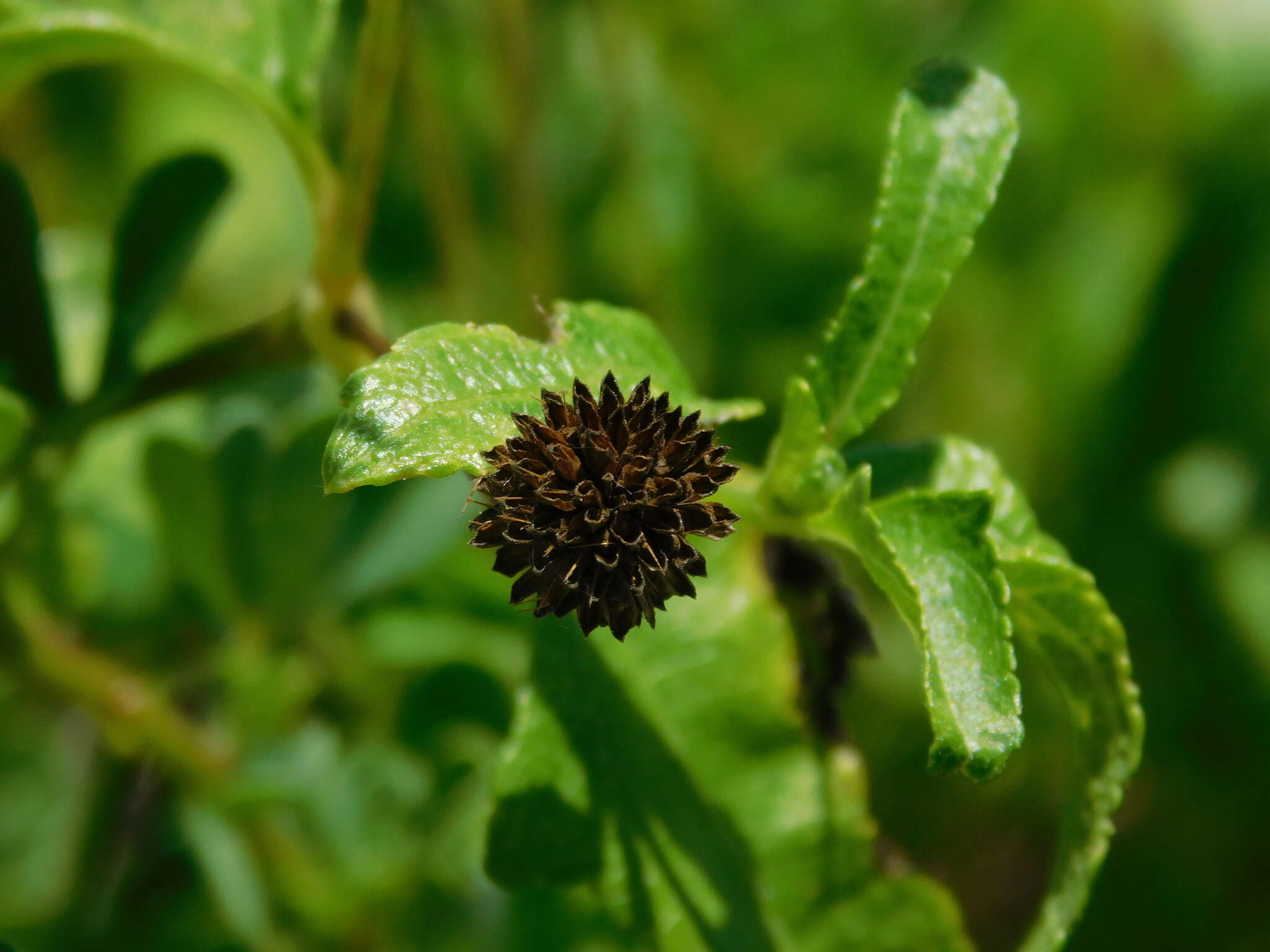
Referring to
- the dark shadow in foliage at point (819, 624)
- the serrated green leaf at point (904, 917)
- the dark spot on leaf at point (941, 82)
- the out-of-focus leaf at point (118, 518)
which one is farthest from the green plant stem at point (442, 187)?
the serrated green leaf at point (904, 917)

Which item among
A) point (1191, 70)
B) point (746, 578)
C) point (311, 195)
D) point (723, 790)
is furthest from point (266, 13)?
point (1191, 70)

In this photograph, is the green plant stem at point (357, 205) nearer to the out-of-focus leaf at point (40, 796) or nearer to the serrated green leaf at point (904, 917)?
the serrated green leaf at point (904, 917)

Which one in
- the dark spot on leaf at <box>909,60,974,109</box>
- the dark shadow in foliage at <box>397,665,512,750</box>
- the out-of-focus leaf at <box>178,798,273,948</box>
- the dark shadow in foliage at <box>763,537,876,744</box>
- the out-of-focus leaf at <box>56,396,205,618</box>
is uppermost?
the dark spot on leaf at <box>909,60,974,109</box>

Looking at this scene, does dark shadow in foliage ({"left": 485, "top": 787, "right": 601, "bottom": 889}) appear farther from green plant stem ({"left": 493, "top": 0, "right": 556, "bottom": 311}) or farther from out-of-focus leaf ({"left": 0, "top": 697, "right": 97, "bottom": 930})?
green plant stem ({"left": 493, "top": 0, "right": 556, "bottom": 311})

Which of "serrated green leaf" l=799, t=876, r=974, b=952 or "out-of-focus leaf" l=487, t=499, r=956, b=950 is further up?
"out-of-focus leaf" l=487, t=499, r=956, b=950

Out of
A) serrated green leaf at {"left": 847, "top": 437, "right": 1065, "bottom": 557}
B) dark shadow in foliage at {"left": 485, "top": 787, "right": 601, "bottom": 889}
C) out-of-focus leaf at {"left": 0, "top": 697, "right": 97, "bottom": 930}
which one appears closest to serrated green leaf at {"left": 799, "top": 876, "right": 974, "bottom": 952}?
dark shadow in foliage at {"left": 485, "top": 787, "right": 601, "bottom": 889}

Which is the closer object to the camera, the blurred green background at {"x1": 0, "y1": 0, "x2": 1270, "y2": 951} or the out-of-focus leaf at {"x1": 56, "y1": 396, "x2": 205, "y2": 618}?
the blurred green background at {"x1": 0, "y1": 0, "x2": 1270, "y2": 951}

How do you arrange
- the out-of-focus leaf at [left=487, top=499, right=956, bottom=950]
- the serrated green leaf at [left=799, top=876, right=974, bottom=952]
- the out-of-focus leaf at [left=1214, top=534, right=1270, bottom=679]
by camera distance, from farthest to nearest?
the out-of-focus leaf at [left=1214, top=534, right=1270, bottom=679] < the serrated green leaf at [left=799, top=876, right=974, bottom=952] < the out-of-focus leaf at [left=487, top=499, right=956, bottom=950]

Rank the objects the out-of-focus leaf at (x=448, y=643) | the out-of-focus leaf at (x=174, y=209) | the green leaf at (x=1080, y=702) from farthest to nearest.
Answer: the out-of-focus leaf at (x=174, y=209)
the out-of-focus leaf at (x=448, y=643)
the green leaf at (x=1080, y=702)

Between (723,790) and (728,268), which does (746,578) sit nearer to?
(723,790)
